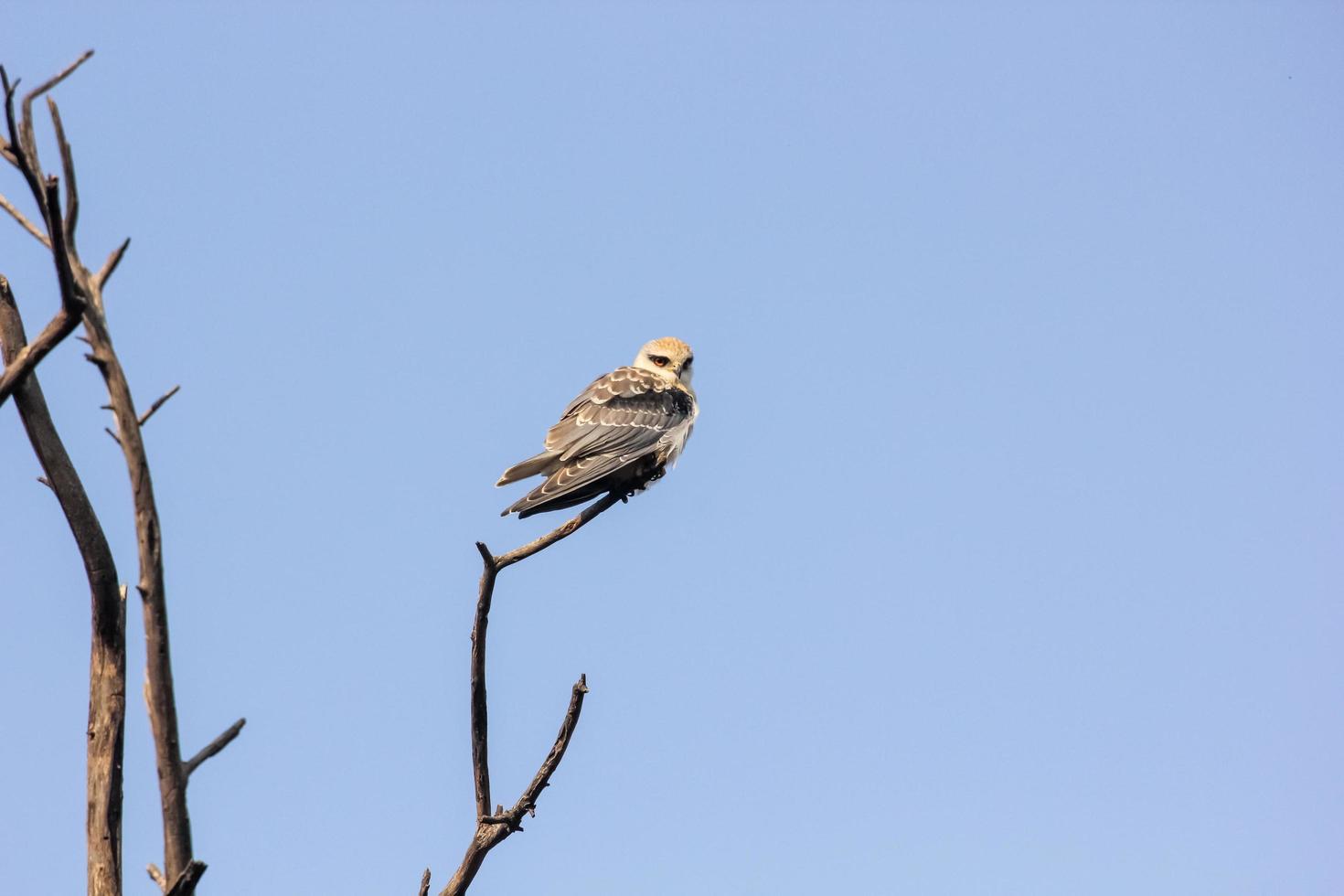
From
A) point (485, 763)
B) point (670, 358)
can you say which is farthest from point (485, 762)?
point (670, 358)

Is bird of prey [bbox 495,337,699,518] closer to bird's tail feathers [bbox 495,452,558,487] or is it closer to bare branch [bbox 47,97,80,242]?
bird's tail feathers [bbox 495,452,558,487]

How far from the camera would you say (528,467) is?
10398mm

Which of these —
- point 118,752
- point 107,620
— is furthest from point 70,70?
point 118,752

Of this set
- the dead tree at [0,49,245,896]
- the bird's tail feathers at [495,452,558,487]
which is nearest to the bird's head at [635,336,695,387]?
the bird's tail feathers at [495,452,558,487]

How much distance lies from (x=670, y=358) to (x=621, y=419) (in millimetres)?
2366

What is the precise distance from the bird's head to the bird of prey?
88cm

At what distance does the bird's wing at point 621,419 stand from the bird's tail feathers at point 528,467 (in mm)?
77

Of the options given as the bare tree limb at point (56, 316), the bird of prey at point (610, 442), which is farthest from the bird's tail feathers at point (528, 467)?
the bare tree limb at point (56, 316)

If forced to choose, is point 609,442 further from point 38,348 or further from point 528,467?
point 38,348

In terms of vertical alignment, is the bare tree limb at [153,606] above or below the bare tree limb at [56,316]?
below

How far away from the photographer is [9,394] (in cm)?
682

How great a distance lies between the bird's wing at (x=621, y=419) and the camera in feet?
34.0

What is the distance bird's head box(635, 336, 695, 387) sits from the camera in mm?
12961

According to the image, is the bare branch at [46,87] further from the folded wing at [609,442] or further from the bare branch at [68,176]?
the folded wing at [609,442]
